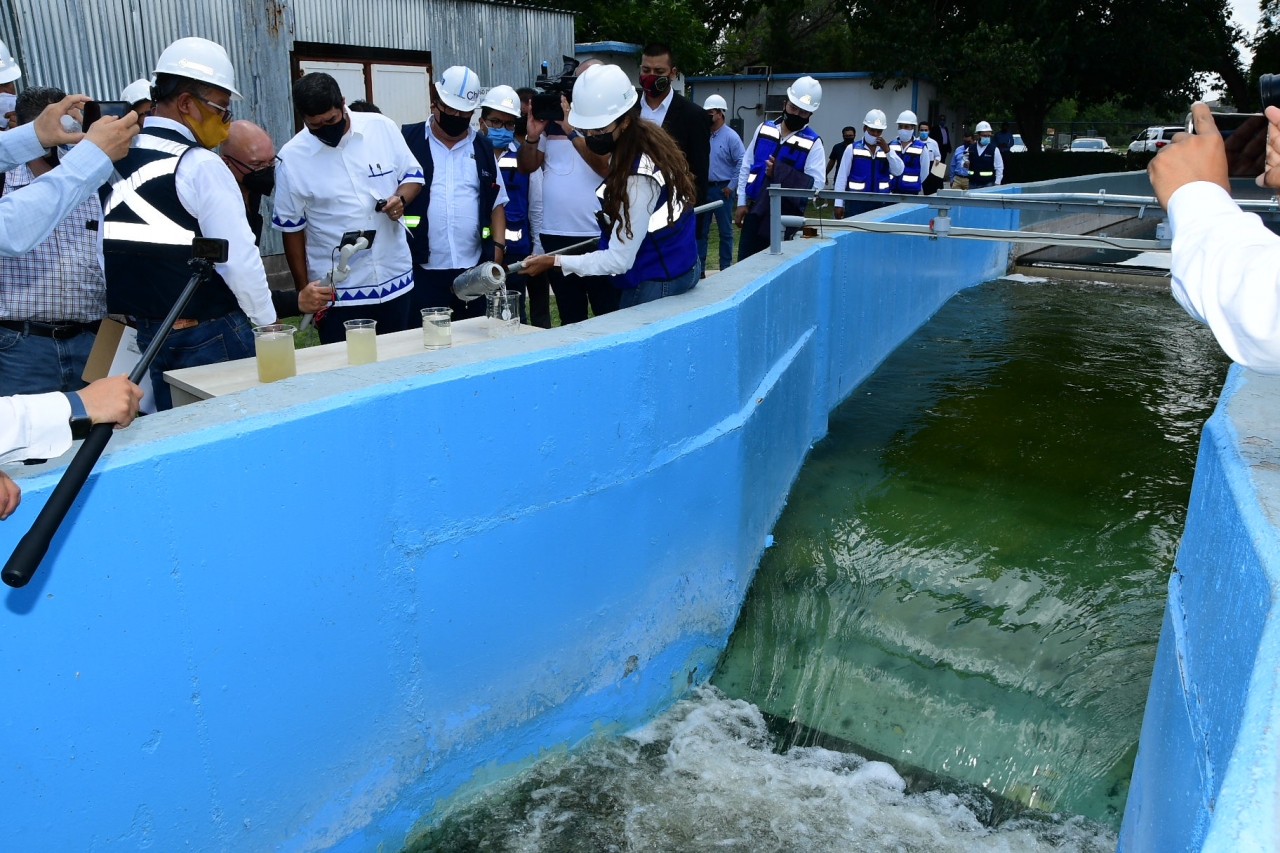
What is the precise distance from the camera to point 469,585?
3.17 metres

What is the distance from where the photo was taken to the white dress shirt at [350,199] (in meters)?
4.74

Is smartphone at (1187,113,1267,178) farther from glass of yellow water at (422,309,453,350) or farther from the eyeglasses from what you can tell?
the eyeglasses

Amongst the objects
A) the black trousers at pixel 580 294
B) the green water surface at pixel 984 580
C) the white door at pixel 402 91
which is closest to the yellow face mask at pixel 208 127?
the black trousers at pixel 580 294

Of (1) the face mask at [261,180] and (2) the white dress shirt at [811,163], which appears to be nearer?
(1) the face mask at [261,180]

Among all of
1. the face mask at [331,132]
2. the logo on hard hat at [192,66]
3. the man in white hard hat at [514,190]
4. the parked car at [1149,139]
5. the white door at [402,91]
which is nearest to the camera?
the logo on hard hat at [192,66]

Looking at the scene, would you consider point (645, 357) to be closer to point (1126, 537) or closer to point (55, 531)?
point (55, 531)

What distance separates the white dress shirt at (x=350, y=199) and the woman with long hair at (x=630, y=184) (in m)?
0.85

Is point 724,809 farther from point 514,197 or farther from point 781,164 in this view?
point 781,164

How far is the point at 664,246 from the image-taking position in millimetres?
4430

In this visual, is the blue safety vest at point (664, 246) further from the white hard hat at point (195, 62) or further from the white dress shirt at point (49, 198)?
the white dress shirt at point (49, 198)

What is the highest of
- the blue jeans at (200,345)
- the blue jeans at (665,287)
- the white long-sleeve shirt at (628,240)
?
the white long-sleeve shirt at (628,240)

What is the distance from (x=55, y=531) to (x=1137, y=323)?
33.5ft

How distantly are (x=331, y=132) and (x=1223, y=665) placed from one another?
13.6ft

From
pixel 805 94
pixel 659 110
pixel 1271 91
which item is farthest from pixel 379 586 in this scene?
pixel 805 94
